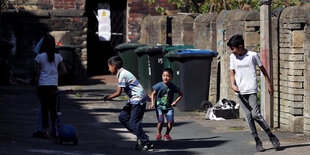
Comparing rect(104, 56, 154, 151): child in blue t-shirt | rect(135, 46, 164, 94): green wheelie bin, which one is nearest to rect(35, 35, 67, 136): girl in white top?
rect(104, 56, 154, 151): child in blue t-shirt

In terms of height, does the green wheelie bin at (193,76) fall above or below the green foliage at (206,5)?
below

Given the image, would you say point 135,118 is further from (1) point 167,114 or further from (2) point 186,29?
(2) point 186,29

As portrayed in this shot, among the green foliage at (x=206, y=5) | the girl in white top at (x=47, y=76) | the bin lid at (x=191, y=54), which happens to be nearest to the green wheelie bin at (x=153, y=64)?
the bin lid at (x=191, y=54)

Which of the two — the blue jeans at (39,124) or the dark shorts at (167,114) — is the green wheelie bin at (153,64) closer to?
the dark shorts at (167,114)

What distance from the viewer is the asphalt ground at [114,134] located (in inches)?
365

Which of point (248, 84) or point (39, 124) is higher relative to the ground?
point (248, 84)

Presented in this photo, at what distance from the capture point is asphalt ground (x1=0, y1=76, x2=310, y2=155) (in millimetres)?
9281

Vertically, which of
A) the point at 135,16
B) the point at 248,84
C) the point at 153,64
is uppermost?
the point at 135,16

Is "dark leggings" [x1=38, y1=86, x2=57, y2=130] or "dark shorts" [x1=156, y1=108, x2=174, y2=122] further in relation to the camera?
"dark shorts" [x1=156, y1=108, x2=174, y2=122]

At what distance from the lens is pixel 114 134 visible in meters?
11.2

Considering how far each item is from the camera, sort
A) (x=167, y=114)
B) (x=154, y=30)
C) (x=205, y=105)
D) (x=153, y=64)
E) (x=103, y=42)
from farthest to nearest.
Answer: (x=103, y=42)
(x=154, y=30)
(x=153, y=64)
(x=205, y=105)
(x=167, y=114)

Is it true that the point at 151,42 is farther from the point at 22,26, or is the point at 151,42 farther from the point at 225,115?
the point at 225,115

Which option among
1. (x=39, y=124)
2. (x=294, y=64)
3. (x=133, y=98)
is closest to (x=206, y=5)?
(x=294, y=64)

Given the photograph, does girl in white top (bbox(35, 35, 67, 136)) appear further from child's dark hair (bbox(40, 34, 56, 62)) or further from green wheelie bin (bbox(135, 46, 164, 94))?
green wheelie bin (bbox(135, 46, 164, 94))
